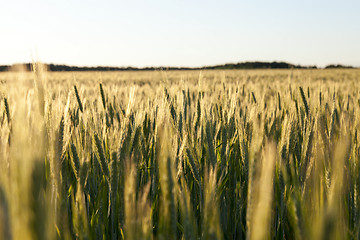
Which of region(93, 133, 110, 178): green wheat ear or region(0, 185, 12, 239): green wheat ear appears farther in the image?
region(93, 133, 110, 178): green wheat ear

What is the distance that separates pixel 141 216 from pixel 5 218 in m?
0.13

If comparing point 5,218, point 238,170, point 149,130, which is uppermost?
point 5,218

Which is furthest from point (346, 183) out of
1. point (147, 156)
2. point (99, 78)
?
point (99, 78)

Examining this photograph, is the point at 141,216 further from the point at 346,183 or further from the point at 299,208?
the point at 346,183

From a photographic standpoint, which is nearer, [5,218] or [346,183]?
[5,218]

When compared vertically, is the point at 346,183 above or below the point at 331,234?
below

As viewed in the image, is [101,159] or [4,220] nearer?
[4,220]

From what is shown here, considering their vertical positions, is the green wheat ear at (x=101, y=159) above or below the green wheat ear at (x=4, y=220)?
below

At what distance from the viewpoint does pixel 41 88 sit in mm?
763

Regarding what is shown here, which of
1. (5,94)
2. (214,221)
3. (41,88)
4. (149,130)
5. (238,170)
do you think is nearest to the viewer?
(214,221)

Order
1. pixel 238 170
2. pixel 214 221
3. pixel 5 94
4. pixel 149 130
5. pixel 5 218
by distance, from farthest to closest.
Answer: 1. pixel 149 130
2. pixel 238 170
3. pixel 5 94
4. pixel 214 221
5. pixel 5 218

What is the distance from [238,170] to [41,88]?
0.69m

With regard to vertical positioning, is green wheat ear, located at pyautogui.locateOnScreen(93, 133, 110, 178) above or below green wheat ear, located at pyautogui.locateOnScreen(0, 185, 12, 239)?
below

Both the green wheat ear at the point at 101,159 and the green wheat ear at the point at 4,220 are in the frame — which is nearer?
the green wheat ear at the point at 4,220
